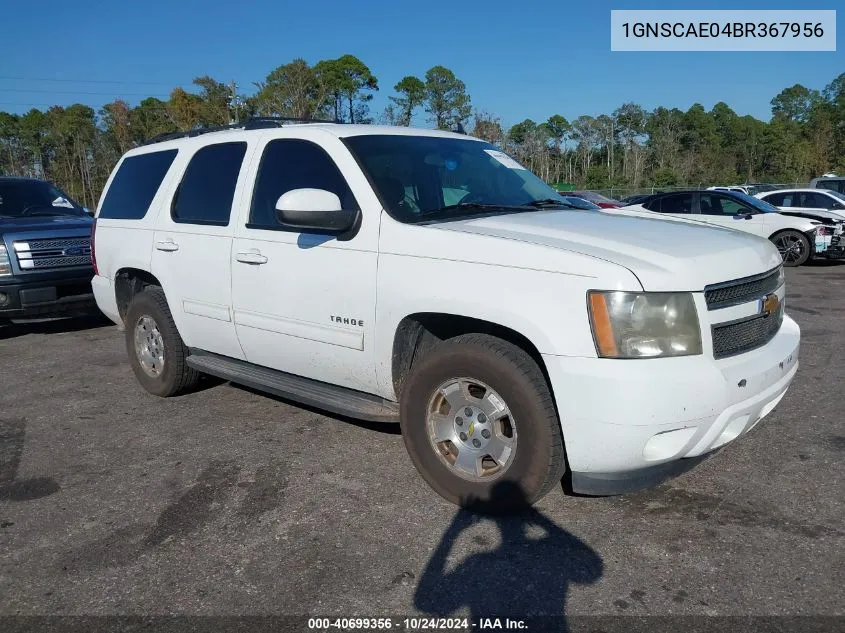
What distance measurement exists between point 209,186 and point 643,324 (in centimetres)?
313

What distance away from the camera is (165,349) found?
5.19 m

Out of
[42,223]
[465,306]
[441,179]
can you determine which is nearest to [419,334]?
[465,306]

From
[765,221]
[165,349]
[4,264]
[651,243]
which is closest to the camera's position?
[651,243]

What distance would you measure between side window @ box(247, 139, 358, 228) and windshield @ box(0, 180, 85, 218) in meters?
5.70

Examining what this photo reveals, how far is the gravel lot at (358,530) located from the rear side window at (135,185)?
1633mm

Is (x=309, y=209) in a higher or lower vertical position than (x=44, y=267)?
higher

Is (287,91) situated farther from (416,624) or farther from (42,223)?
(416,624)

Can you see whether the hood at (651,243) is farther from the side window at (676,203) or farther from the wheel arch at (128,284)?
the side window at (676,203)

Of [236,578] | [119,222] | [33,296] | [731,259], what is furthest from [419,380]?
[33,296]

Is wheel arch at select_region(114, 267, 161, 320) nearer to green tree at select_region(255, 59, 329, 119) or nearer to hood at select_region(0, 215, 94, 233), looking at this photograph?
hood at select_region(0, 215, 94, 233)

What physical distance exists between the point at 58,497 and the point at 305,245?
73.6 inches

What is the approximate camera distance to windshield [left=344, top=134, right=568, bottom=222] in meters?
3.84

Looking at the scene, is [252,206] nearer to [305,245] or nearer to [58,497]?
[305,245]

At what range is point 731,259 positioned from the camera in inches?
126
